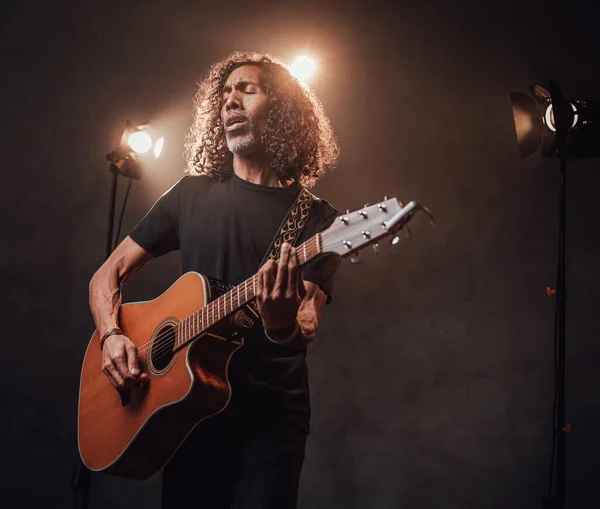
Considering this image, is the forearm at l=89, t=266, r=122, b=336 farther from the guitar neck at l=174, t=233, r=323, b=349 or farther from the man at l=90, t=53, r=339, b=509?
the guitar neck at l=174, t=233, r=323, b=349

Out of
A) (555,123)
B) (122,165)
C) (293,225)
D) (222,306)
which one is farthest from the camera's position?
(122,165)

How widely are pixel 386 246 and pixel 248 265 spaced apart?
1503mm

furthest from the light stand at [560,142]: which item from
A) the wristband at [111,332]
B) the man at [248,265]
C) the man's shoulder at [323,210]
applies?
the wristband at [111,332]

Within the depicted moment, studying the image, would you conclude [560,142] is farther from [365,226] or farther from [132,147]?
[132,147]

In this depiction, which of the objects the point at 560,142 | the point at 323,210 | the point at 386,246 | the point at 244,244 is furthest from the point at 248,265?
the point at 560,142

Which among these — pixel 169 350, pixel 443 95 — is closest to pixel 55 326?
pixel 169 350

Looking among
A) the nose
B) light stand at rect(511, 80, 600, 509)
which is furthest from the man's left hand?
light stand at rect(511, 80, 600, 509)

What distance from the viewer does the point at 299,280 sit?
1.55m

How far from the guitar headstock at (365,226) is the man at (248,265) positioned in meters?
0.13

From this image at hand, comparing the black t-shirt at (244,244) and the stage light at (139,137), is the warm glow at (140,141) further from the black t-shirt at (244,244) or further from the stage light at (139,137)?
the black t-shirt at (244,244)

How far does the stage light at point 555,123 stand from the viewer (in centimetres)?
270

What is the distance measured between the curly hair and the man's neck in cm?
3

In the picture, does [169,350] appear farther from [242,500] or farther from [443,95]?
[443,95]

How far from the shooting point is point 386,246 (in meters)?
3.24
